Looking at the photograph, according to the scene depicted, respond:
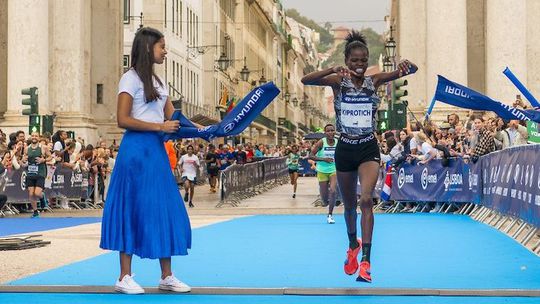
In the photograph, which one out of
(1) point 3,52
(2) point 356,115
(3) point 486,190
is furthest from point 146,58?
(1) point 3,52

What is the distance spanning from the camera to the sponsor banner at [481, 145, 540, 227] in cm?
1603

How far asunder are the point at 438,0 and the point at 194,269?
2674 centimetres

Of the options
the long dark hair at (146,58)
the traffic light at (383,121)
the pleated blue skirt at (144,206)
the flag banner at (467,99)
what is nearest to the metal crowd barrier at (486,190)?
the flag banner at (467,99)

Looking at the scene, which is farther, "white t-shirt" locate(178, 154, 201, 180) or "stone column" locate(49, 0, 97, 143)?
"stone column" locate(49, 0, 97, 143)

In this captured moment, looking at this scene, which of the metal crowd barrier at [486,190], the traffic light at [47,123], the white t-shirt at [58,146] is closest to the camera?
the metal crowd barrier at [486,190]

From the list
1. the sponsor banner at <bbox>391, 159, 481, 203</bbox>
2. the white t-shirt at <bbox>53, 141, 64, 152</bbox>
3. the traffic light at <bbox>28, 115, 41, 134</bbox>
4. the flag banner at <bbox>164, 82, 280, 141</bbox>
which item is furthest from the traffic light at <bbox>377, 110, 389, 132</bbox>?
the flag banner at <bbox>164, 82, 280, 141</bbox>

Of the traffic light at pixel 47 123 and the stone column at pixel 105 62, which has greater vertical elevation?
the stone column at pixel 105 62

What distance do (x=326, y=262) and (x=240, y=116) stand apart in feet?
12.1

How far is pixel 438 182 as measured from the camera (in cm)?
2752

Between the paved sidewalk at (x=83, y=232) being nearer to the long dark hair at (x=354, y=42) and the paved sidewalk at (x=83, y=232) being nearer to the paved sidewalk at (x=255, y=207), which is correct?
the paved sidewalk at (x=255, y=207)

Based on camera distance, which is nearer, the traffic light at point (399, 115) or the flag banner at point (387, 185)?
the flag banner at point (387, 185)

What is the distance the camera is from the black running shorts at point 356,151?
34.6 feet

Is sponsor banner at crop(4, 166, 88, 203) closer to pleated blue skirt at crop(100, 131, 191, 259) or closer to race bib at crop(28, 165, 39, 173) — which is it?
race bib at crop(28, 165, 39, 173)

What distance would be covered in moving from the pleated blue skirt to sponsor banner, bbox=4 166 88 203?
19037 mm
